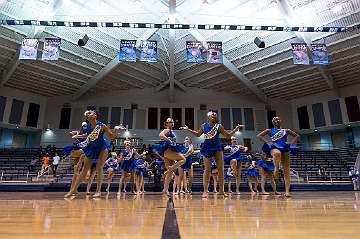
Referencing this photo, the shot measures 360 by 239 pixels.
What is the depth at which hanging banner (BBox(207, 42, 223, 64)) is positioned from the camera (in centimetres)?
1717

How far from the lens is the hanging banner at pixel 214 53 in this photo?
17172 millimetres

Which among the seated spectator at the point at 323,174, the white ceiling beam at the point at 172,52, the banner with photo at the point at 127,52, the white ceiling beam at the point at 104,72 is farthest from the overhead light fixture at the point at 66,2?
the seated spectator at the point at 323,174

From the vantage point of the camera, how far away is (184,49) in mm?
22250

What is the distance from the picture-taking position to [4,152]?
75.3 ft

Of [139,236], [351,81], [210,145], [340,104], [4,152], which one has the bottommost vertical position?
[139,236]

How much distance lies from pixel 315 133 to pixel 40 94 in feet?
91.4

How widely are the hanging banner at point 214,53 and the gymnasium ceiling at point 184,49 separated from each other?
2.53m

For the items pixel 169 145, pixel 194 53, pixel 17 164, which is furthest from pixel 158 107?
pixel 169 145

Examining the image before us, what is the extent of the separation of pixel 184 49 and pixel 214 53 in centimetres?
552

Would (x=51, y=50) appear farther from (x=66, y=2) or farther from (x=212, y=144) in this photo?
(x=212, y=144)

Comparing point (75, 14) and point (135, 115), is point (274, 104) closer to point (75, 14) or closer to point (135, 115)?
point (135, 115)

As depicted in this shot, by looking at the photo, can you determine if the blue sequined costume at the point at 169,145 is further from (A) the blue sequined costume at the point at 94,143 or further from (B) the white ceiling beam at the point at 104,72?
(B) the white ceiling beam at the point at 104,72

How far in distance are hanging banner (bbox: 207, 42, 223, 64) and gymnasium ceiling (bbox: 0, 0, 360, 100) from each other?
2.53 metres

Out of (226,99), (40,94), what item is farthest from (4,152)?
(226,99)
